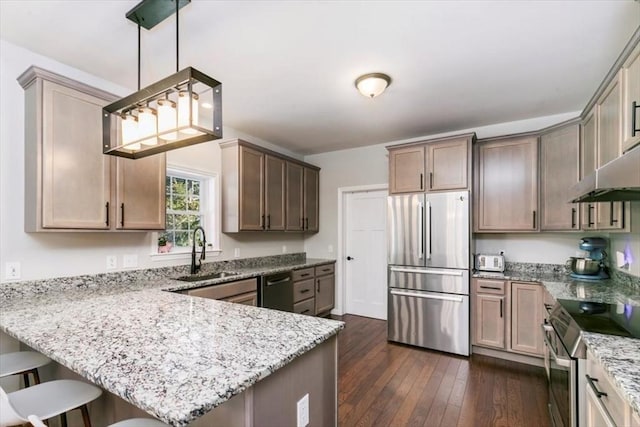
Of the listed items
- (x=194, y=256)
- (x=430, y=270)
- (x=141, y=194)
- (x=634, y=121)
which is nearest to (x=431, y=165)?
(x=430, y=270)

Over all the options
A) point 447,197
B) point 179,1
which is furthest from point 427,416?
point 179,1

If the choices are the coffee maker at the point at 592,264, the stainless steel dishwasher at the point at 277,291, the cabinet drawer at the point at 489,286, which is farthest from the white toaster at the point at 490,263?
the stainless steel dishwasher at the point at 277,291

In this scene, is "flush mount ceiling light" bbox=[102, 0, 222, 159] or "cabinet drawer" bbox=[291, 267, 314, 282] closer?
"flush mount ceiling light" bbox=[102, 0, 222, 159]

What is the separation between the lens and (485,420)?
7.23 feet

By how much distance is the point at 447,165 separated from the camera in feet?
11.4

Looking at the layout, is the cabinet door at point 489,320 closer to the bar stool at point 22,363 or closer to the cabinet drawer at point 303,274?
the cabinet drawer at point 303,274

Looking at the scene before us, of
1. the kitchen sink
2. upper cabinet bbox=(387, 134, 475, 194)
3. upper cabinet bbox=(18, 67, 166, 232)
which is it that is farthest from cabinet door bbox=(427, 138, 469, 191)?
upper cabinet bbox=(18, 67, 166, 232)

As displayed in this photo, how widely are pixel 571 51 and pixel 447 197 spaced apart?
5.30 feet

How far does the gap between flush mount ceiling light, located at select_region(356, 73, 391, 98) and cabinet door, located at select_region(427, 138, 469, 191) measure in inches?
48.1

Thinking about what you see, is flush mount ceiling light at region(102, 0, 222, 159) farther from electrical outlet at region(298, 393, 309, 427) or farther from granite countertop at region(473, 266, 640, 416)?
granite countertop at region(473, 266, 640, 416)

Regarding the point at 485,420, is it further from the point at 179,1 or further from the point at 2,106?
the point at 2,106

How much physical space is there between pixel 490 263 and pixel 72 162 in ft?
13.2

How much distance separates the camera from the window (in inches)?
130

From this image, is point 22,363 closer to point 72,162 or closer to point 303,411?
point 72,162
